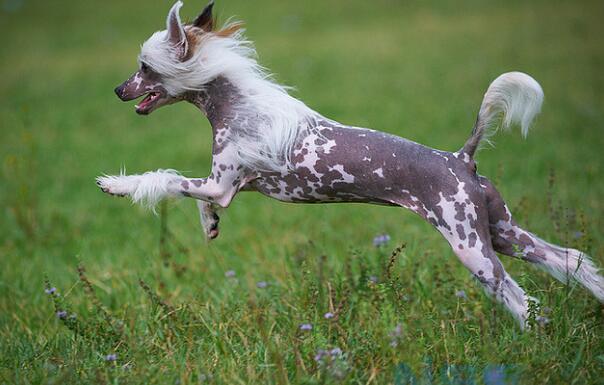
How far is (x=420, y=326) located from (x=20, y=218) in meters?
4.04

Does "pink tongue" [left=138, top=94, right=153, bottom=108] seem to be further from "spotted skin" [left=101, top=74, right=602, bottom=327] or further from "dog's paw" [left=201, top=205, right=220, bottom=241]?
"dog's paw" [left=201, top=205, right=220, bottom=241]

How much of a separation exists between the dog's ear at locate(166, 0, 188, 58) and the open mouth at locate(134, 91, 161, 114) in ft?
0.77

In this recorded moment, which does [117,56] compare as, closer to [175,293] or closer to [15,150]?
Result: [15,150]

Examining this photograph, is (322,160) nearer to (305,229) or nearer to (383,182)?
(383,182)

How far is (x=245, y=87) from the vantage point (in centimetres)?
317

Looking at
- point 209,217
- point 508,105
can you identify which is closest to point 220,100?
point 209,217

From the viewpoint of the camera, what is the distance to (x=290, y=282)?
4.05m

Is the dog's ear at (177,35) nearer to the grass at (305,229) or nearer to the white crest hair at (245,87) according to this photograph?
the white crest hair at (245,87)

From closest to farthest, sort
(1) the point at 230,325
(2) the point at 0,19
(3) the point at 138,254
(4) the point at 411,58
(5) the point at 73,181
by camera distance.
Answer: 1. (1) the point at 230,325
2. (3) the point at 138,254
3. (5) the point at 73,181
4. (4) the point at 411,58
5. (2) the point at 0,19

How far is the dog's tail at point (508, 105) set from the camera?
302cm

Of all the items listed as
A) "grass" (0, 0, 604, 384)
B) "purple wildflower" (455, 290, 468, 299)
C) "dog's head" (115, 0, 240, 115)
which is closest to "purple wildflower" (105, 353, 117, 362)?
"grass" (0, 0, 604, 384)

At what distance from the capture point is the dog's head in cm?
309

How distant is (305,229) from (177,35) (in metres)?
2.96

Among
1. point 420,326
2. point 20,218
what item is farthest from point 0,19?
point 420,326
